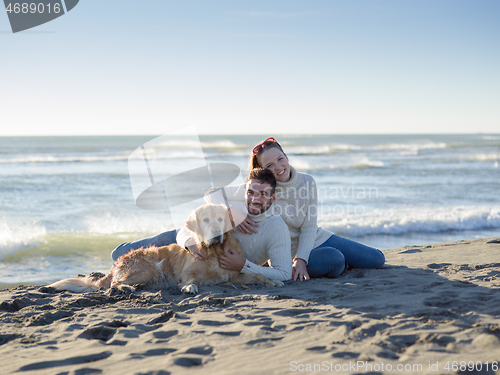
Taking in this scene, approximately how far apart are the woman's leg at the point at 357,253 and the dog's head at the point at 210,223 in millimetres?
1386

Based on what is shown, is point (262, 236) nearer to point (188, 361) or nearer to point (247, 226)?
point (247, 226)

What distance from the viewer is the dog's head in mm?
3695

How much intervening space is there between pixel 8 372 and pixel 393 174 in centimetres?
1852

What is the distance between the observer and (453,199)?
38.1 ft

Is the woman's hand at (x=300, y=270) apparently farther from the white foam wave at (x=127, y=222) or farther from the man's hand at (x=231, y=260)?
the white foam wave at (x=127, y=222)

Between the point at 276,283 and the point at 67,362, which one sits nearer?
the point at 67,362

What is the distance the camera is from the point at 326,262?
417cm

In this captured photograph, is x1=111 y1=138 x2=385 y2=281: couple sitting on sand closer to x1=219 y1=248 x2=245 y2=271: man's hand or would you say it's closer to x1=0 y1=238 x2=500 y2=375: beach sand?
x1=219 y1=248 x2=245 y2=271: man's hand

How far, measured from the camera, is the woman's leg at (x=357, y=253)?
178 inches

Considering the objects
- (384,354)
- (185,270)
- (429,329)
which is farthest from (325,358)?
(185,270)

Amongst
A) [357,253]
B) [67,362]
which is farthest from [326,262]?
[67,362]

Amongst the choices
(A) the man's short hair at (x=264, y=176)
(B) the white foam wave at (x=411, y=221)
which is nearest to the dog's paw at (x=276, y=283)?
(A) the man's short hair at (x=264, y=176)

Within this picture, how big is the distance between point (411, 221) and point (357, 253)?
432 centimetres

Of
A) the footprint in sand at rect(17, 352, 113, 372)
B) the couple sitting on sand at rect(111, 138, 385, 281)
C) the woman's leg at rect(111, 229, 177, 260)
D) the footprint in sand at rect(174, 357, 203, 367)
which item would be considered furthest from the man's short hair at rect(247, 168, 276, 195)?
the footprint in sand at rect(17, 352, 113, 372)
